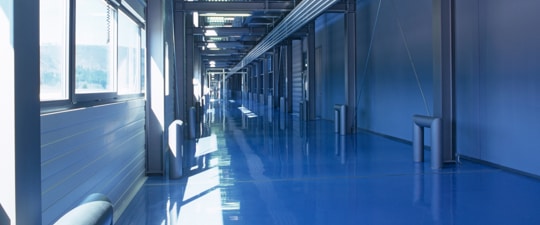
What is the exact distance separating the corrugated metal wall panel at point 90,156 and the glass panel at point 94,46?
0.73 ft

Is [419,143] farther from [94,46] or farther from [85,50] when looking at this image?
[85,50]

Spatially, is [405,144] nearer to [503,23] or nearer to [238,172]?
[503,23]

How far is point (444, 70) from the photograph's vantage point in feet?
19.7

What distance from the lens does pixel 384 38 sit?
9055 mm

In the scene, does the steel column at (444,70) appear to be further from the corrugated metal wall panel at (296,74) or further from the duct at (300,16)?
the corrugated metal wall panel at (296,74)

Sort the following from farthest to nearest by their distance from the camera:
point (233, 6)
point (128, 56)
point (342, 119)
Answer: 1. point (342, 119)
2. point (233, 6)
3. point (128, 56)

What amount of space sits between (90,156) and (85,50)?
787mm

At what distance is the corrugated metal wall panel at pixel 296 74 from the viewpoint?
1658cm

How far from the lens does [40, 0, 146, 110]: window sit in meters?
2.62

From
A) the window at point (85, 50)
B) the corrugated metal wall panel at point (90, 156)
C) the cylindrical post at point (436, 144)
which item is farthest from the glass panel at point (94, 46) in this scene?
the cylindrical post at point (436, 144)

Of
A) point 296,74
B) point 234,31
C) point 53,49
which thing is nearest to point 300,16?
point 234,31

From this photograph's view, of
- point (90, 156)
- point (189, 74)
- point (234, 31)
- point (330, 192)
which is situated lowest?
point (330, 192)

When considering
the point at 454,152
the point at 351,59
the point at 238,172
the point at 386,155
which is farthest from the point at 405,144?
the point at 238,172

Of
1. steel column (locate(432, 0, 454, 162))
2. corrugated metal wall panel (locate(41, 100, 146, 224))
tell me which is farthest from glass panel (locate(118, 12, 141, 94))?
steel column (locate(432, 0, 454, 162))
